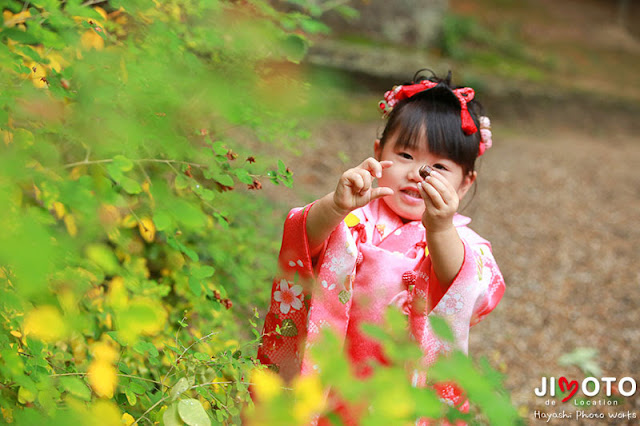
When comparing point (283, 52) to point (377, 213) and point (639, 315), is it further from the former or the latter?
point (639, 315)

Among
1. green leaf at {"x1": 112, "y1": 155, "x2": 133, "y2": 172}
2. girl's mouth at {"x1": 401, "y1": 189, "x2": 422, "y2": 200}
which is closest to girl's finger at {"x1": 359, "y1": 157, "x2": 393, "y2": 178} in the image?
girl's mouth at {"x1": 401, "y1": 189, "x2": 422, "y2": 200}

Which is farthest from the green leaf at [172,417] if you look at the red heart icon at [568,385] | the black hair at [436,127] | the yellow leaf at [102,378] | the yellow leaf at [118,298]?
the red heart icon at [568,385]

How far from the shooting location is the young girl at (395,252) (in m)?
1.53

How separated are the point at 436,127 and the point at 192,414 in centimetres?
97

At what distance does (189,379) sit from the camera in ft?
4.33

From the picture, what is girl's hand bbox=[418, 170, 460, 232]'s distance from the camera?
1458mm

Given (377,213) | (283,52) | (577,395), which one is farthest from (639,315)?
(283,52)

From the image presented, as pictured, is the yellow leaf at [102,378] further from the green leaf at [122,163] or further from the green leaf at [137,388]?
the green leaf at [122,163]

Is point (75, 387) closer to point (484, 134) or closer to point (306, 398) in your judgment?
point (306, 398)

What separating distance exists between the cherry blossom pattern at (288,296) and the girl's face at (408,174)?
0.35 metres

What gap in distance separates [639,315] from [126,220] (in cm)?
335

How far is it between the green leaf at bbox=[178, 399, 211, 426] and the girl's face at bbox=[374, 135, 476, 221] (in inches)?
30.2

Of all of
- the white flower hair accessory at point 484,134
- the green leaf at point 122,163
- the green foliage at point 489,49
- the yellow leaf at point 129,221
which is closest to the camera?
the green leaf at point 122,163

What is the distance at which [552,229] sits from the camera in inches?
212
